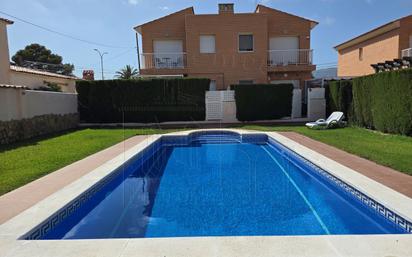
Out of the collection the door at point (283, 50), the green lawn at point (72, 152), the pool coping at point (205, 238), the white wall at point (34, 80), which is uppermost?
A: the door at point (283, 50)

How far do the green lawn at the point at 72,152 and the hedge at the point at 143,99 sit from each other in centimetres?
646

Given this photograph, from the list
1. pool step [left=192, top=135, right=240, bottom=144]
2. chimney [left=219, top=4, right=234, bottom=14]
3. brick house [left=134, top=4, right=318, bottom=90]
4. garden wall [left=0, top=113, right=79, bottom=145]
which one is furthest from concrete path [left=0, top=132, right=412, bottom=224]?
chimney [left=219, top=4, right=234, bottom=14]

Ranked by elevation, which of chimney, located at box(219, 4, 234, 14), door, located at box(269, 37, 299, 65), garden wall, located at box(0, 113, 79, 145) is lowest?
garden wall, located at box(0, 113, 79, 145)

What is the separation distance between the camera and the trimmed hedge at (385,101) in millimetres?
11633

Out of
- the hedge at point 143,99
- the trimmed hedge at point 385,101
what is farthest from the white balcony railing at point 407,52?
the hedge at point 143,99

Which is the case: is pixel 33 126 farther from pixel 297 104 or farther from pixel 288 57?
pixel 288 57

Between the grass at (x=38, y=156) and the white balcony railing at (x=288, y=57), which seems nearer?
the grass at (x=38, y=156)

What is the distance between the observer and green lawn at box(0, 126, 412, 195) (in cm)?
712

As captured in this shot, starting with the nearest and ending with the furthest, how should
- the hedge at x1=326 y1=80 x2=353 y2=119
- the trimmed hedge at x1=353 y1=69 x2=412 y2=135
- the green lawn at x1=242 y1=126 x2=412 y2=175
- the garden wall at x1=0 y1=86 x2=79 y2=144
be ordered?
the green lawn at x1=242 y1=126 x2=412 y2=175 < the trimmed hedge at x1=353 y1=69 x2=412 y2=135 < the garden wall at x1=0 y1=86 x2=79 y2=144 < the hedge at x1=326 y1=80 x2=353 y2=119

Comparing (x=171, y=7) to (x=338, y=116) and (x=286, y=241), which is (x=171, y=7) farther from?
(x=286, y=241)

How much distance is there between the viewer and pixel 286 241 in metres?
3.75

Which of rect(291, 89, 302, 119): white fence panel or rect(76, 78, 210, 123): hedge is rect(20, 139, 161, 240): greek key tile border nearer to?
rect(76, 78, 210, 123): hedge

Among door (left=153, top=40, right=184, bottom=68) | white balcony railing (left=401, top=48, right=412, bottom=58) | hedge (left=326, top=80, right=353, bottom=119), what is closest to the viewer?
hedge (left=326, top=80, right=353, bottom=119)

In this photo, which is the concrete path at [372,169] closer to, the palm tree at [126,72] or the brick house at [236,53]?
the brick house at [236,53]
